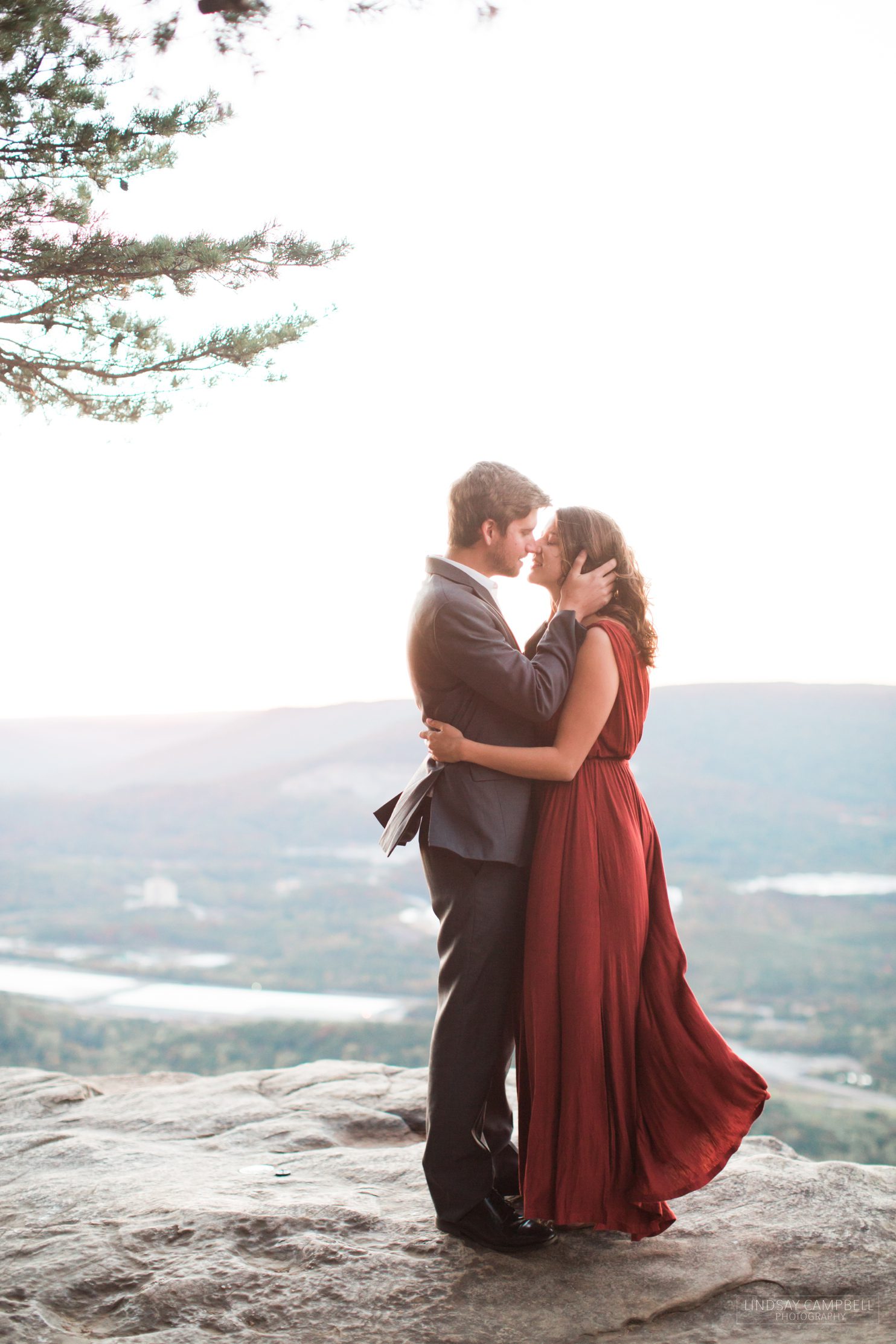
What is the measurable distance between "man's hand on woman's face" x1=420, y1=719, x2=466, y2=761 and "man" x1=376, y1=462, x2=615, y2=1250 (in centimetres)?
6

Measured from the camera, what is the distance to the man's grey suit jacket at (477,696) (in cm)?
Result: 261

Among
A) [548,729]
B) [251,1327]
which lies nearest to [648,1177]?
[251,1327]

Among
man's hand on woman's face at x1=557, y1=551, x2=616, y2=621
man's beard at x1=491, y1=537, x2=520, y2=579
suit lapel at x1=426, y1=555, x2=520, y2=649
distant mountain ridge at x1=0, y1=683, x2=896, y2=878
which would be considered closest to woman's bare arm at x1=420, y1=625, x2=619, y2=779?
man's hand on woman's face at x1=557, y1=551, x2=616, y2=621

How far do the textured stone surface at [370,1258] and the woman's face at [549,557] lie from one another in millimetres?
1923

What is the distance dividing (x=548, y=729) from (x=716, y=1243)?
152 cm

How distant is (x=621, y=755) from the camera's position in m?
2.80

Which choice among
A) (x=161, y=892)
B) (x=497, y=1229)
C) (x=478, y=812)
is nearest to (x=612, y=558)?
(x=478, y=812)

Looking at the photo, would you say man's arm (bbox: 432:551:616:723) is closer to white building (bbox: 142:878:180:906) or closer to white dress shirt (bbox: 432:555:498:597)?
white dress shirt (bbox: 432:555:498:597)

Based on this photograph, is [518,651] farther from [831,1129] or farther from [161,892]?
[161,892]

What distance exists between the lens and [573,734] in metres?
2.66

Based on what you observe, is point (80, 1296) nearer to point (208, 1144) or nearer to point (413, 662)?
point (208, 1144)

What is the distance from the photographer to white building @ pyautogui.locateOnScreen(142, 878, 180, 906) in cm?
2706

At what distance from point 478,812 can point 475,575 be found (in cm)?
70

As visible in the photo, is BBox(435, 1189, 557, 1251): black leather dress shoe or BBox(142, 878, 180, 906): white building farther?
BBox(142, 878, 180, 906): white building
